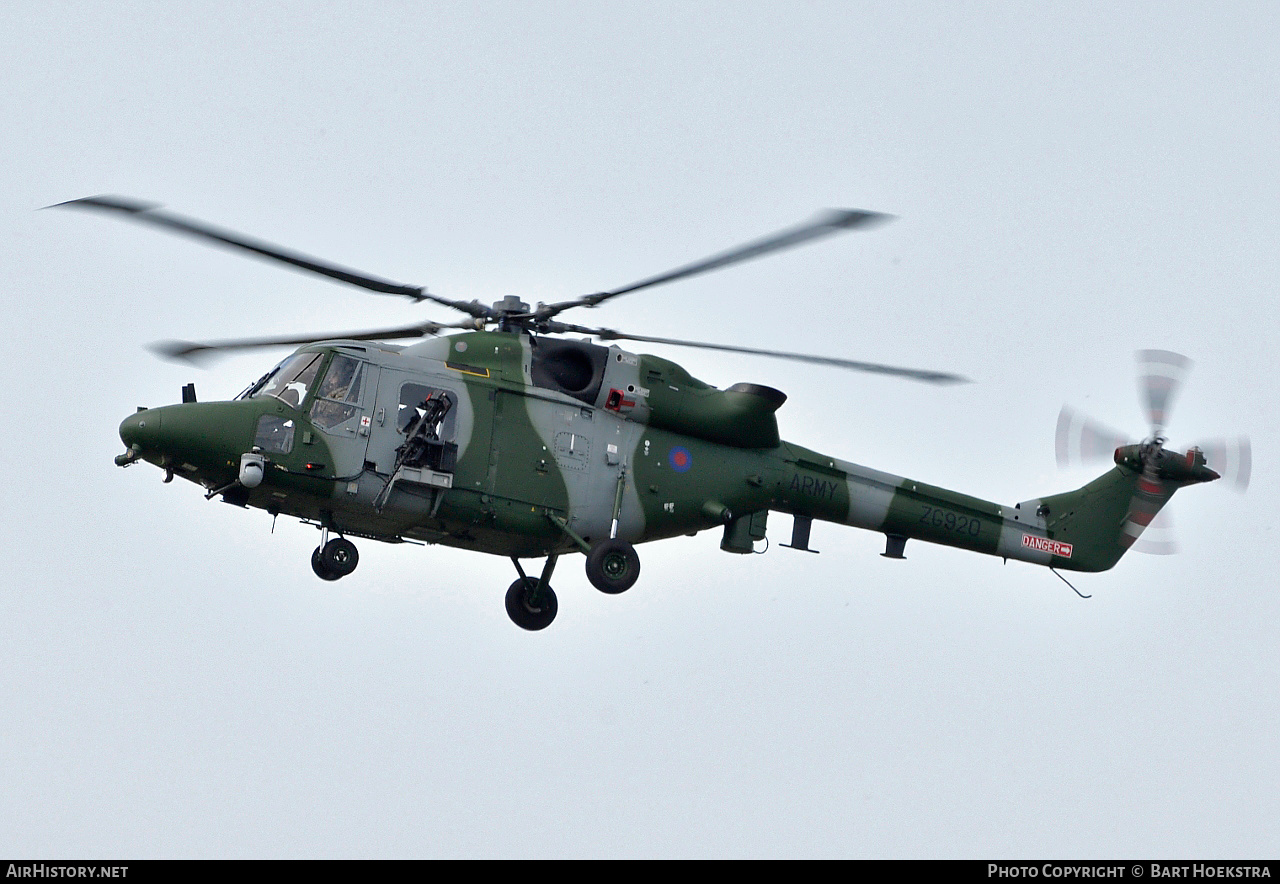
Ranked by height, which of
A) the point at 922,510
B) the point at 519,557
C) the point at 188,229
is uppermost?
the point at 188,229

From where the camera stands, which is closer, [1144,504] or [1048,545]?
[1048,545]

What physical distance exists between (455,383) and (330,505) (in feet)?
6.78

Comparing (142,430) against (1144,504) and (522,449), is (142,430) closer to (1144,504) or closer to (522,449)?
(522,449)

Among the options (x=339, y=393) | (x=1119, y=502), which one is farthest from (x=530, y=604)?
(x=1119, y=502)

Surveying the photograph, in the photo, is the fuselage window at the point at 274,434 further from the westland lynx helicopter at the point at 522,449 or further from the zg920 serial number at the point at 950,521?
the zg920 serial number at the point at 950,521

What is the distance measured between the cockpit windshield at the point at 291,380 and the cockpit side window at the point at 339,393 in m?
0.17

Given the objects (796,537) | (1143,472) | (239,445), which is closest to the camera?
(239,445)

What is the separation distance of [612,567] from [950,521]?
5036mm

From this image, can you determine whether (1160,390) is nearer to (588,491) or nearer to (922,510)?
(922,510)

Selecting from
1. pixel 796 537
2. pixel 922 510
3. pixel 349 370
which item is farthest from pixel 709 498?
pixel 349 370

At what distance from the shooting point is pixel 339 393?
62.4 feet

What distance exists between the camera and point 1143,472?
2370cm

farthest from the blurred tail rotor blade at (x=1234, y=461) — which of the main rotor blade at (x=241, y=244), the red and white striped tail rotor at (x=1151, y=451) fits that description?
the main rotor blade at (x=241, y=244)

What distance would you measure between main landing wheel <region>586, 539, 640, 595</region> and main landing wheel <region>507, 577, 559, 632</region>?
1221mm
